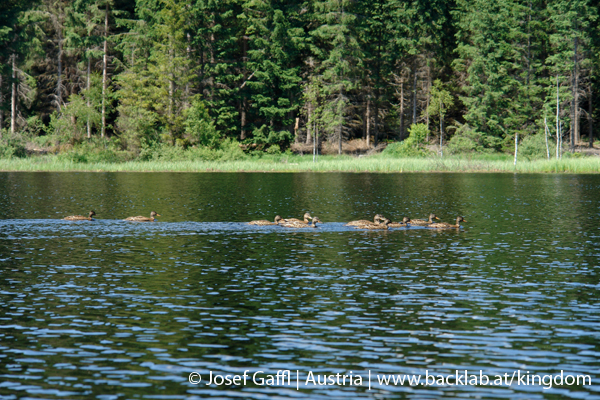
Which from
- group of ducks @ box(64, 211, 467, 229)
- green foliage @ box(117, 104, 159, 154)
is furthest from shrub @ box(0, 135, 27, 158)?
group of ducks @ box(64, 211, 467, 229)

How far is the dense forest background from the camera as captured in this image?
9075 cm

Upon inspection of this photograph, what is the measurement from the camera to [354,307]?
17906 millimetres

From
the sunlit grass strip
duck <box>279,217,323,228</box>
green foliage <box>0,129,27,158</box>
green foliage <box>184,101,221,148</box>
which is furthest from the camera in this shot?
green foliage <box>184,101,221,148</box>

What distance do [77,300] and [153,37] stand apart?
3279 inches

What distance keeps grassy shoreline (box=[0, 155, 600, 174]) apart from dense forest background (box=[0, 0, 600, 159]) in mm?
8133

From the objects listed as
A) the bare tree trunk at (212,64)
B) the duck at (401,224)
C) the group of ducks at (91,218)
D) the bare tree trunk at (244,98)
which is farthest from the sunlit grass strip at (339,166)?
the group of ducks at (91,218)

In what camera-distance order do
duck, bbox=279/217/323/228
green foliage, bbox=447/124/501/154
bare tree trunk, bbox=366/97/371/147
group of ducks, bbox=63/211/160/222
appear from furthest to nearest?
bare tree trunk, bbox=366/97/371/147 < green foliage, bbox=447/124/501/154 < group of ducks, bbox=63/211/160/222 < duck, bbox=279/217/323/228

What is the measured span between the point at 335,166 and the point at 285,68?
27151mm

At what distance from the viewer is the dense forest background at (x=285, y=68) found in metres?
90.8

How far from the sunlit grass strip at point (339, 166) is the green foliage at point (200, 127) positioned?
6826mm

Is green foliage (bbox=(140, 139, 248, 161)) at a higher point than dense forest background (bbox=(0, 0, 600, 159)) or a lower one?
lower

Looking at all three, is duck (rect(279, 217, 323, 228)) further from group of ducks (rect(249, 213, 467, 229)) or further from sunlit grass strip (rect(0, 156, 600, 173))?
sunlit grass strip (rect(0, 156, 600, 173))

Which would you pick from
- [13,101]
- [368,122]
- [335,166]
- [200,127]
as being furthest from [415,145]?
[13,101]

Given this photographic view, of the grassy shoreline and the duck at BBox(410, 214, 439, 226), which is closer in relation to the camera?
the duck at BBox(410, 214, 439, 226)
